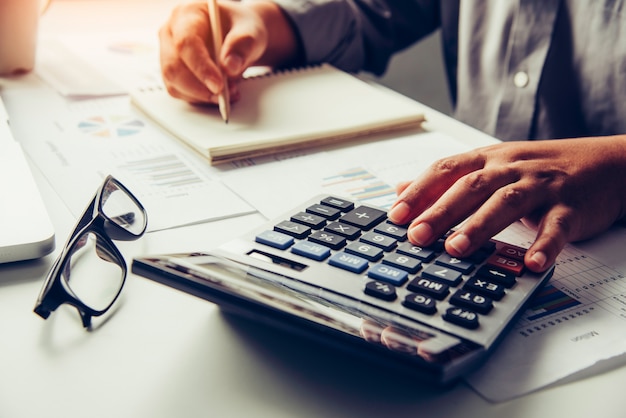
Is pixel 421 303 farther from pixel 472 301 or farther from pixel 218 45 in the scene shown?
pixel 218 45

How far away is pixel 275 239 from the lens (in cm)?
46

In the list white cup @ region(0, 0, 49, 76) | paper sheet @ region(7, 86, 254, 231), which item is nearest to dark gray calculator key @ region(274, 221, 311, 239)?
paper sheet @ region(7, 86, 254, 231)

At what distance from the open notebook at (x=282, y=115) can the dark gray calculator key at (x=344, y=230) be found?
0.70 feet

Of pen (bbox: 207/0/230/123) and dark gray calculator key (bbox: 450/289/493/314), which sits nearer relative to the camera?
dark gray calculator key (bbox: 450/289/493/314)

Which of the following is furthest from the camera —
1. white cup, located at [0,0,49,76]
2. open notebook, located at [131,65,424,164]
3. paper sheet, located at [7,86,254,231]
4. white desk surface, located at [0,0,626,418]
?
white cup, located at [0,0,49,76]

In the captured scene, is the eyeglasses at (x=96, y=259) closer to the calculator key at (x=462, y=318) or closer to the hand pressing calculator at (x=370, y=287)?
the hand pressing calculator at (x=370, y=287)

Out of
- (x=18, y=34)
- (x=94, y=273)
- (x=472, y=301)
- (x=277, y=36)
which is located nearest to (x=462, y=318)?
(x=472, y=301)

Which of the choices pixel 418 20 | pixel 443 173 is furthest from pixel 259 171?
pixel 418 20

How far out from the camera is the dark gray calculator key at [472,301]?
0.39 metres

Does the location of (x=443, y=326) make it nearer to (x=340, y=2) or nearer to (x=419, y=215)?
(x=419, y=215)

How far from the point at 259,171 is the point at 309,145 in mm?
78

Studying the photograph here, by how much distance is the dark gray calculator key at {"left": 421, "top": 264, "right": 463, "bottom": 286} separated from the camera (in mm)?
418

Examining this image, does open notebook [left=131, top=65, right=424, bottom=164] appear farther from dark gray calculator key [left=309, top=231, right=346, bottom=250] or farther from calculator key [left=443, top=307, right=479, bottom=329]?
calculator key [left=443, top=307, right=479, bottom=329]

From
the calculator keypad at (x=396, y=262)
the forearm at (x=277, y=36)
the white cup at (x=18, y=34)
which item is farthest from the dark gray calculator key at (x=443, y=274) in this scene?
the white cup at (x=18, y=34)
